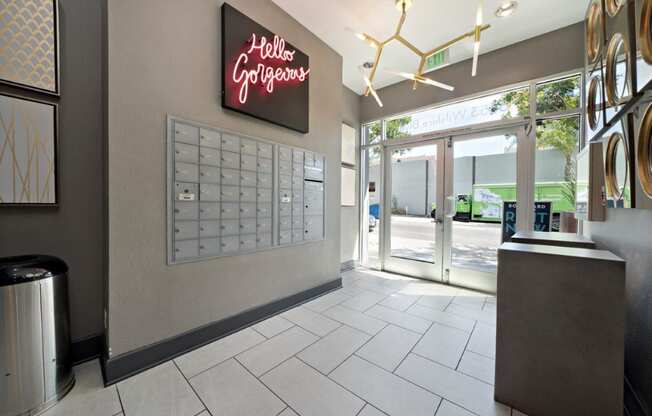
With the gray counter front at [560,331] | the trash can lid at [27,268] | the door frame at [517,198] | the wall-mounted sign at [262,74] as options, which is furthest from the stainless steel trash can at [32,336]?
the door frame at [517,198]

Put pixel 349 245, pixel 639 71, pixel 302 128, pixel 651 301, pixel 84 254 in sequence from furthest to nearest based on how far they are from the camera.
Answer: pixel 349 245, pixel 302 128, pixel 84 254, pixel 651 301, pixel 639 71

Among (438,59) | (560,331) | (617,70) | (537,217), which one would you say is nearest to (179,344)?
(560,331)

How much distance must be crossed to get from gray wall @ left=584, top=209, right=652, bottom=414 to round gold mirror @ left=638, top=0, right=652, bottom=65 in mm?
761

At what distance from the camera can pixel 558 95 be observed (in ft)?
8.79

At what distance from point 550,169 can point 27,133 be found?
15.3ft

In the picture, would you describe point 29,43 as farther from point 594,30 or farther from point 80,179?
point 594,30

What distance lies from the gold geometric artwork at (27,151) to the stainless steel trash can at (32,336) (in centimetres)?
40

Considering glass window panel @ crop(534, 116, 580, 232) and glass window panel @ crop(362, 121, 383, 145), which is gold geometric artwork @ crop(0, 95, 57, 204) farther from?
glass window panel @ crop(534, 116, 580, 232)

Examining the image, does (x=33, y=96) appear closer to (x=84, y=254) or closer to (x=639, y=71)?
(x=84, y=254)

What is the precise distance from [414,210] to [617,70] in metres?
2.60

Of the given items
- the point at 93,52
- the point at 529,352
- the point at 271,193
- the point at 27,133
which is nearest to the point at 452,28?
the point at 271,193

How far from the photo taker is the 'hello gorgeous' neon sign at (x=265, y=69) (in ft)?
6.77

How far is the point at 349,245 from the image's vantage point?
416 centimetres

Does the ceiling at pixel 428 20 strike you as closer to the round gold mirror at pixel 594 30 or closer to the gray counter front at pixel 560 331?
the round gold mirror at pixel 594 30
